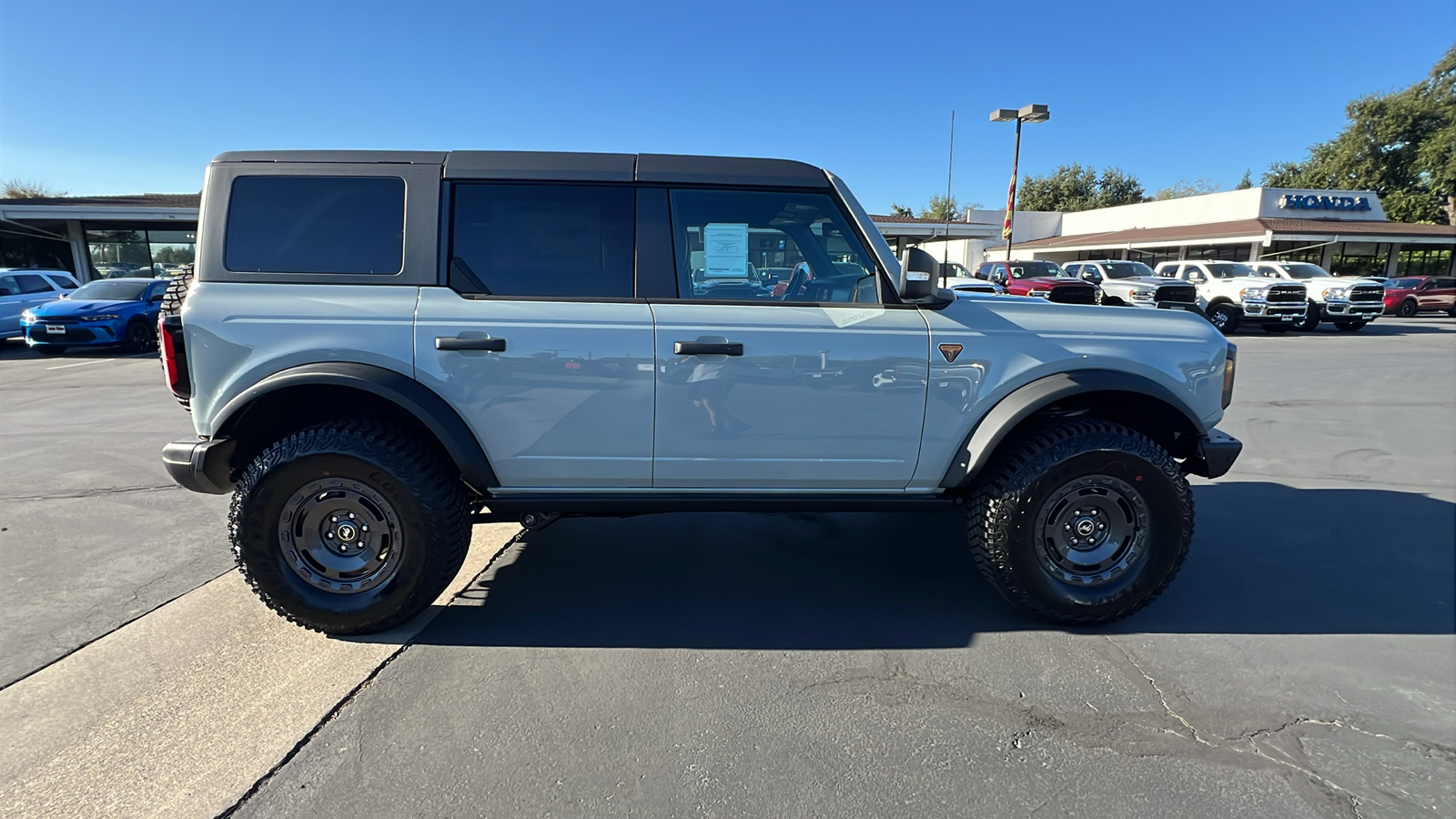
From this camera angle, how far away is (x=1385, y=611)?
3.34 metres

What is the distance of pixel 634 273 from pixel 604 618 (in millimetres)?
Answer: 1547

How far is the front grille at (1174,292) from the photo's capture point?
695 inches

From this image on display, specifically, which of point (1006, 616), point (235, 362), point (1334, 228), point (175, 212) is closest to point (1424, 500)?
point (1006, 616)

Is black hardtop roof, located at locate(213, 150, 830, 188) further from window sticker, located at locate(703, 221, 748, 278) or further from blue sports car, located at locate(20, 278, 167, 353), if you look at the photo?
blue sports car, located at locate(20, 278, 167, 353)

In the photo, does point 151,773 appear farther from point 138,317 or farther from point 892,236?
point 892,236

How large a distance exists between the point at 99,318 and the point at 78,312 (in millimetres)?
312

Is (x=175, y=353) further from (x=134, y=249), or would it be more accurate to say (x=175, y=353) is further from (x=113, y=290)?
(x=134, y=249)

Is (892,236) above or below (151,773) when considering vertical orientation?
above

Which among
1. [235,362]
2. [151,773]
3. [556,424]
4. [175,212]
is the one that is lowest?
[151,773]

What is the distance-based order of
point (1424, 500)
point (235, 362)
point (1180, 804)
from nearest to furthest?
point (1180, 804)
point (235, 362)
point (1424, 500)

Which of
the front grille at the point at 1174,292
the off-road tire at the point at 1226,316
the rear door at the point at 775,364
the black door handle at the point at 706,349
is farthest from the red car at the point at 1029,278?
the black door handle at the point at 706,349

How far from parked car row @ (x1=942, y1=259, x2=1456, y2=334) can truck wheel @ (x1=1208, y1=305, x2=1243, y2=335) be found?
0.02 meters

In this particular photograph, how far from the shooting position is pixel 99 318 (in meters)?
13.5

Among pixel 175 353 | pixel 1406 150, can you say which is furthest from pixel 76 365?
pixel 1406 150
